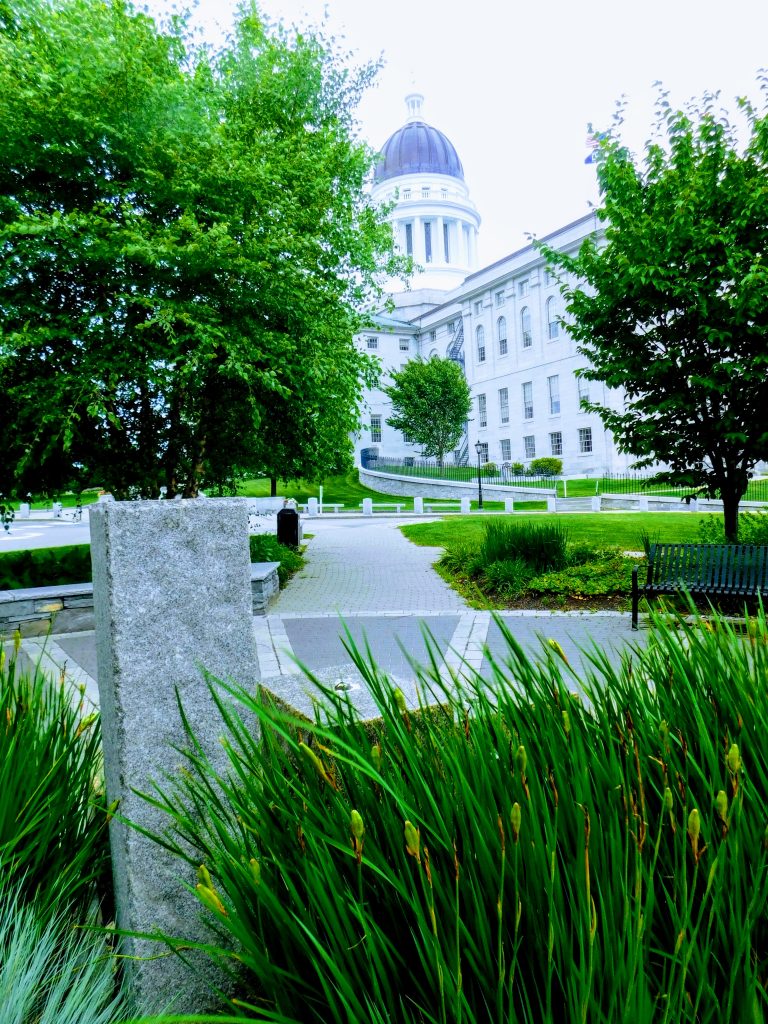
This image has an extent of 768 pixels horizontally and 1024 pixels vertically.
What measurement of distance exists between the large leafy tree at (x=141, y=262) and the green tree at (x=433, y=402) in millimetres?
40535

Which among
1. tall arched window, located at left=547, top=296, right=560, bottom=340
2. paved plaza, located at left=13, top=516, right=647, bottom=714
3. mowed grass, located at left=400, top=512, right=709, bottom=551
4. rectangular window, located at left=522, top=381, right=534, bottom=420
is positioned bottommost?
paved plaza, located at left=13, top=516, right=647, bottom=714

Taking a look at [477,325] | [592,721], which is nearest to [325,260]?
[592,721]

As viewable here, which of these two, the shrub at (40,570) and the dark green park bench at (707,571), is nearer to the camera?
the dark green park bench at (707,571)

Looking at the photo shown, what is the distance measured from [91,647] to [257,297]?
5206mm

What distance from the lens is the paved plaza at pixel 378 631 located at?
18.3 feet

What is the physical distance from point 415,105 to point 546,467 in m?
63.2

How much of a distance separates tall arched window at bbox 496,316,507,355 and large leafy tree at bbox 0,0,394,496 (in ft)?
157

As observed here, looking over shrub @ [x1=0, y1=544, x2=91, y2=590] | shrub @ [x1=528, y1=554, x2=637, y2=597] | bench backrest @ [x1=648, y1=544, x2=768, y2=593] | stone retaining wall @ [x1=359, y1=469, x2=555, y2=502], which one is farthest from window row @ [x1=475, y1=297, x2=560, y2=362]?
shrub @ [x1=0, y1=544, x2=91, y2=590]

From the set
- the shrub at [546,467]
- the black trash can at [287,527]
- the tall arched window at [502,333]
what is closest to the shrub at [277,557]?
the black trash can at [287,527]

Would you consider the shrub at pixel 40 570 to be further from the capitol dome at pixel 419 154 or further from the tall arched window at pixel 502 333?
the capitol dome at pixel 419 154

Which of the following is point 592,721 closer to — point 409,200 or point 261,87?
point 261,87

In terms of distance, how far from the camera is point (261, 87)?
1249 cm

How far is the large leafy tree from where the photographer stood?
852 centimetres

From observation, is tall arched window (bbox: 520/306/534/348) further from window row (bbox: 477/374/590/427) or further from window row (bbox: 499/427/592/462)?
window row (bbox: 499/427/592/462)
